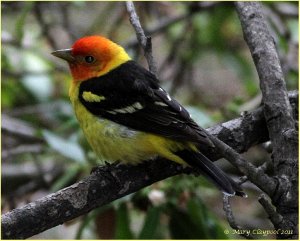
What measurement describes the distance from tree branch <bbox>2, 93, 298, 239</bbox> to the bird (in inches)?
3.6

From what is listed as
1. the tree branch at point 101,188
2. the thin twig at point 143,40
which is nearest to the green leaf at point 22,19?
the thin twig at point 143,40

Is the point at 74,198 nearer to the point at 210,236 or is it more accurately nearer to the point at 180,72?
the point at 210,236

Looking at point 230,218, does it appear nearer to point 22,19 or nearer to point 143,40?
point 143,40

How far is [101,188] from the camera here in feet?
9.45

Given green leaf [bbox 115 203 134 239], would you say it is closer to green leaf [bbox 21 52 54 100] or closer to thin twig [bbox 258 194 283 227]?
thin twig [bbox 258 194 283 227]

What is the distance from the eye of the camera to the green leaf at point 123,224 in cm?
360

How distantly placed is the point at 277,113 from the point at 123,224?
3.74 ft

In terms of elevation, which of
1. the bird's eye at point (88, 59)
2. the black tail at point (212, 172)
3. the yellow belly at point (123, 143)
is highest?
the bird's eye at point (88, 59)

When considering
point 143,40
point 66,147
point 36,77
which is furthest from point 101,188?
point 36,77

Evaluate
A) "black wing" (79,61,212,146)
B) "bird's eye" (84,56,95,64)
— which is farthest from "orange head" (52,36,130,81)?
"black wing" (79,61,212,146)

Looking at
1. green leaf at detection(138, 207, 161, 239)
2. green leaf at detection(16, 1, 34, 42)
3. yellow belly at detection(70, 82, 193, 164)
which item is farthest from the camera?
green leaf at detection(16, 1, 34, 42)

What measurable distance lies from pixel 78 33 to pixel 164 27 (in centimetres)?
91

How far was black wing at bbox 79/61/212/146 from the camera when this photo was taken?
10.1 feet

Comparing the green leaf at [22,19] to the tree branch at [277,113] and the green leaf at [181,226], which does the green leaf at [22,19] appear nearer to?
the tree branch at [277,113]
